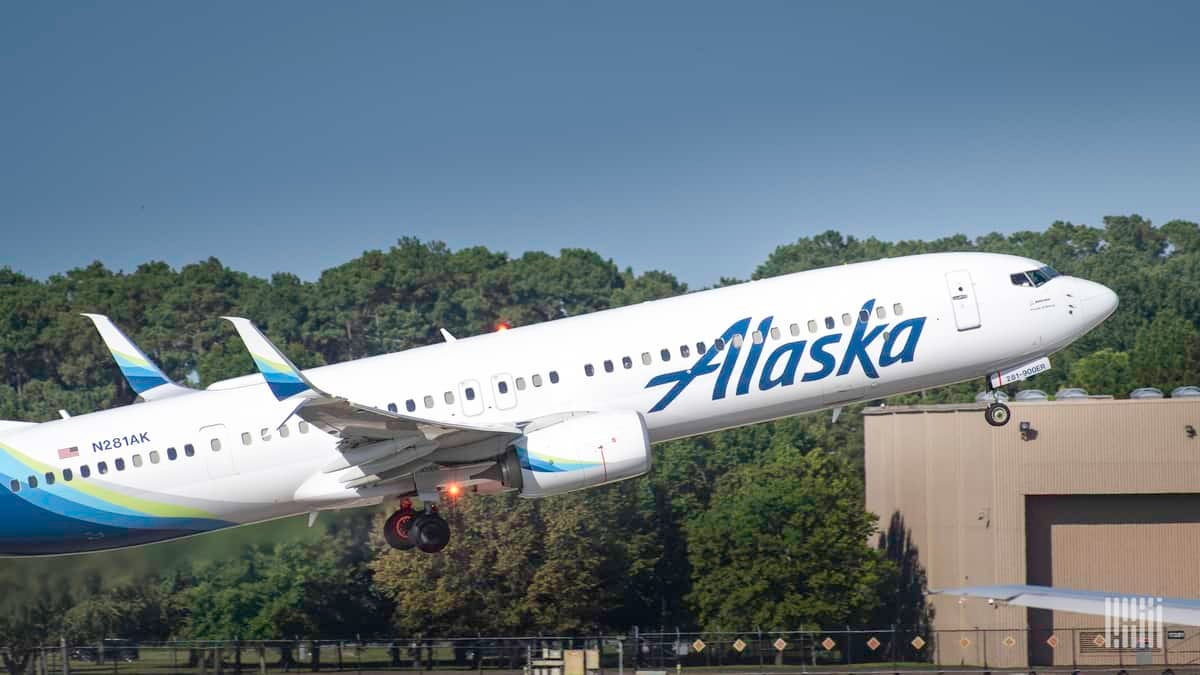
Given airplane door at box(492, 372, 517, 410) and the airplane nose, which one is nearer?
airplane door at box(492, 372, 517, 410)

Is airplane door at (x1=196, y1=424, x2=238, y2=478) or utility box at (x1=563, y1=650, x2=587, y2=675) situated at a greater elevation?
airplane door at (x1=196, y1=424, x2=238, y2=478)

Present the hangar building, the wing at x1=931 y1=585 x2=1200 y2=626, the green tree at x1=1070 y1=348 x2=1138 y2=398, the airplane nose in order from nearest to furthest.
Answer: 1. the wing at x1=931 y1=585 x2=1200 y2=626
2. the airplane nose
3. the hangar building
4. the green tree at x1=1070 y1=348 x2=1138 y2=398

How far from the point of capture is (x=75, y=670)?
56.1 metres

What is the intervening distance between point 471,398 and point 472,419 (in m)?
0.48

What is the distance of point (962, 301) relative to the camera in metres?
39.8

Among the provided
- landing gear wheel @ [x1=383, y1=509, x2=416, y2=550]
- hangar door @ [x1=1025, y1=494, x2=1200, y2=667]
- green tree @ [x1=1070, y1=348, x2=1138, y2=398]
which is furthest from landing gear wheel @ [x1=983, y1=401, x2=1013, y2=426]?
green tree @ [x1=1070, y1=348, x2=1138, y2=398]

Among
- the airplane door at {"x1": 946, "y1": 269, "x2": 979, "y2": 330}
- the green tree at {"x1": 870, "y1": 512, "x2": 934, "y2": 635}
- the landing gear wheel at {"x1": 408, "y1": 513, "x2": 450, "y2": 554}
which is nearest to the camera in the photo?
the landing gear wheel at {"x1": 408, "y1": 513, "x2": 450, "y2": 554}

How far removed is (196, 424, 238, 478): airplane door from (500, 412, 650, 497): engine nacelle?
6404 mm

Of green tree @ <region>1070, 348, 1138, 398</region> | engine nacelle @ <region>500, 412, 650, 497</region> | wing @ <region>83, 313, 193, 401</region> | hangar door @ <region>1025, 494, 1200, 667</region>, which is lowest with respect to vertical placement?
hangar door @ <region>1025, 494, 1200, 667</region>

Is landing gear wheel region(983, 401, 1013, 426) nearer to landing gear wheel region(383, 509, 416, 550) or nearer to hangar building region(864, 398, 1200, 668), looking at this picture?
landing gear wheel region(383, 509, 416, 550)

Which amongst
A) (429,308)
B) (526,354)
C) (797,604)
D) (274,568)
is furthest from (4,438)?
(429,308)

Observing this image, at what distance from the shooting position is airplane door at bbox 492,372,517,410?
124 feet

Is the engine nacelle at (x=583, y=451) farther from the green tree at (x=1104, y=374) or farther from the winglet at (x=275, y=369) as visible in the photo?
the green tree at (x=1104, y=374)

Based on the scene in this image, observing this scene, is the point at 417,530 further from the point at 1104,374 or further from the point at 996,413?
the point at 1104,374
